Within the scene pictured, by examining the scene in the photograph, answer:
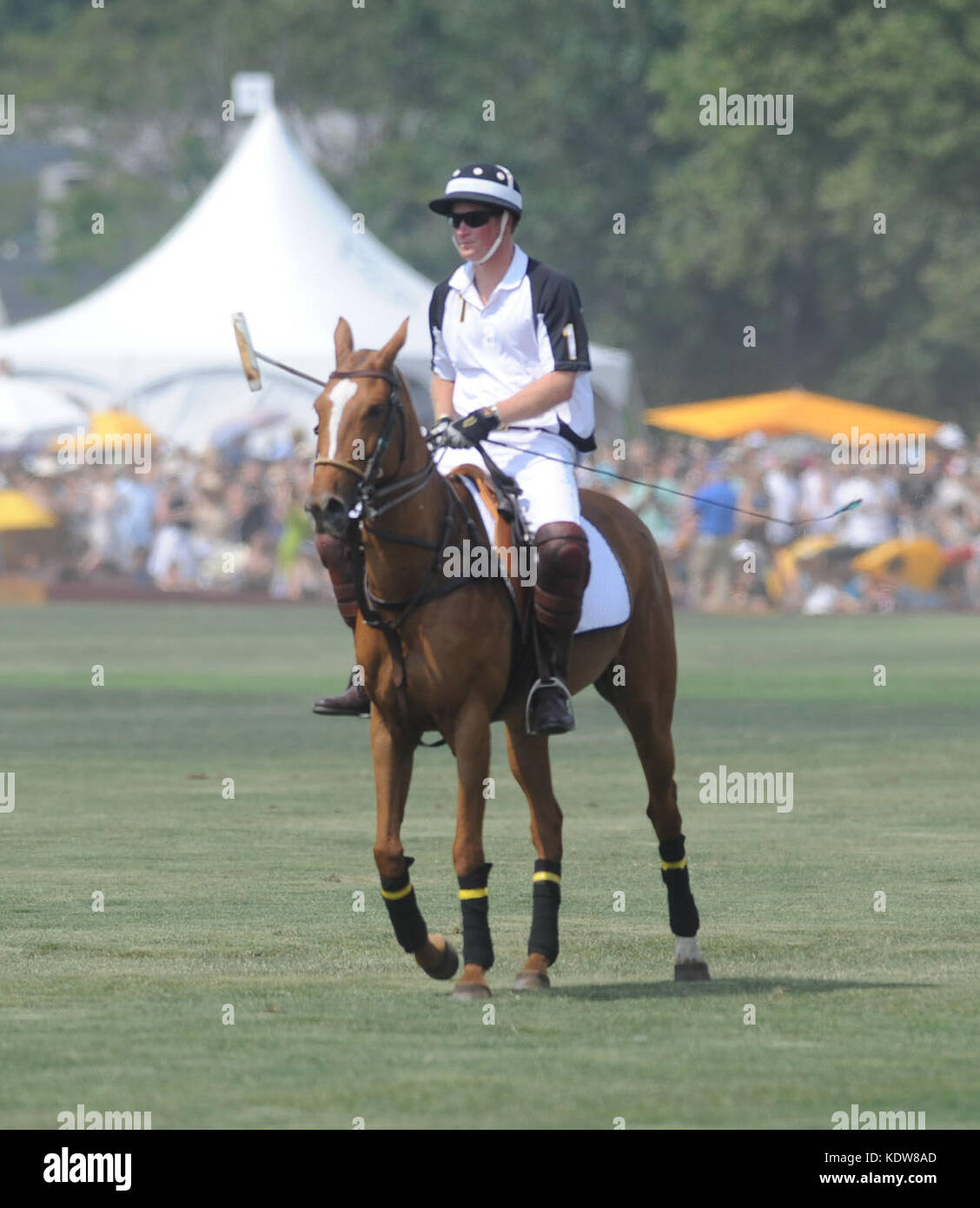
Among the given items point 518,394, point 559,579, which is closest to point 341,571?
point 559,579

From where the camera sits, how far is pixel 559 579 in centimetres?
1039

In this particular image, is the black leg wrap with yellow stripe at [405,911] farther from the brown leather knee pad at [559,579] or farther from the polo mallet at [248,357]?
the polo mallet at [248,357]

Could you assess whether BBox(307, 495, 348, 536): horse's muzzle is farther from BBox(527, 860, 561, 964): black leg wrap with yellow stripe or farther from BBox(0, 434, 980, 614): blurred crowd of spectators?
BBox(0, 434, 980, 614): blurred crowd of spectators

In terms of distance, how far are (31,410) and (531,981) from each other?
33999 mm

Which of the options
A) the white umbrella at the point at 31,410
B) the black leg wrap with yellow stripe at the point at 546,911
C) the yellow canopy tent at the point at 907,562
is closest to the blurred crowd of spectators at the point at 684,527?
the yellow canopy tent at the point at 907,562

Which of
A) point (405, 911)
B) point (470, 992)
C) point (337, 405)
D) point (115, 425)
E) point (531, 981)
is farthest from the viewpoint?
point (115, 425)

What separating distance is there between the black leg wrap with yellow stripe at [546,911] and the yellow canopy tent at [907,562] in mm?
28765

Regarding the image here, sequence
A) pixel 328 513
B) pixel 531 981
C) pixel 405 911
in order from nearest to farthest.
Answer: pixel 328 513 → pixel 405 911 → pixel 531 981

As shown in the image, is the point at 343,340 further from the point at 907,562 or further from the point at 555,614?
the point at 907,562

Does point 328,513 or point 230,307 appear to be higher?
point 230,307

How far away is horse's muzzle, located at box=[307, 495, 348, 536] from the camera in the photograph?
9320 mm
